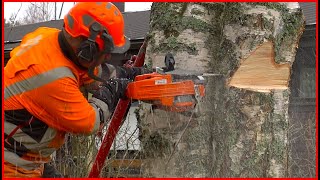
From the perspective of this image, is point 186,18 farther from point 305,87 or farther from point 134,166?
point 305,87

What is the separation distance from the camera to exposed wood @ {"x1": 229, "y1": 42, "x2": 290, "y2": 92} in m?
3.78

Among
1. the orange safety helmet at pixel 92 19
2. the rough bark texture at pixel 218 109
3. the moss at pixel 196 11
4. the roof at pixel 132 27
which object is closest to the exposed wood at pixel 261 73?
the rough bark texture at pixel 218 109

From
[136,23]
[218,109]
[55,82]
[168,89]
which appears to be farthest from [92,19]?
[136,23]

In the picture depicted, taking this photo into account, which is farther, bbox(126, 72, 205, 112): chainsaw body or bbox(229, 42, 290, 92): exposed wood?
bbox(229, 42, 290, 92): exposed wood

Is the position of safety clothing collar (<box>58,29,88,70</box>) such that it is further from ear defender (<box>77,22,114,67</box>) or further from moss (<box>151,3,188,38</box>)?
moss (<box>151,3,188,38</box>)

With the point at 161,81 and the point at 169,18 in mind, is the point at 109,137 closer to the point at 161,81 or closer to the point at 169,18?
the point at 161,81

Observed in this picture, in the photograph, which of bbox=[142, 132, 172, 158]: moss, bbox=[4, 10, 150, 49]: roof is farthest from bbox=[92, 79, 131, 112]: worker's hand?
bbox=[4, 10, 150, 49]: roof

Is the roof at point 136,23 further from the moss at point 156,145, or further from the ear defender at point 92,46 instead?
the ear defender at point 92,46

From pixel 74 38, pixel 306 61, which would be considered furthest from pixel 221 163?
pixel 306 61

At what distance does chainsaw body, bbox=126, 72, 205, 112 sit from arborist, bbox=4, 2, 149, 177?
11.6 inches

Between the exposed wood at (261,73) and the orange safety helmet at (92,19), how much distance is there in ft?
3.56

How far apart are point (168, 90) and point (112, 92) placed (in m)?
0.42

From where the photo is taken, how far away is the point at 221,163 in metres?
3.74

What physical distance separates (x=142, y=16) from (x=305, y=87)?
550 cm
